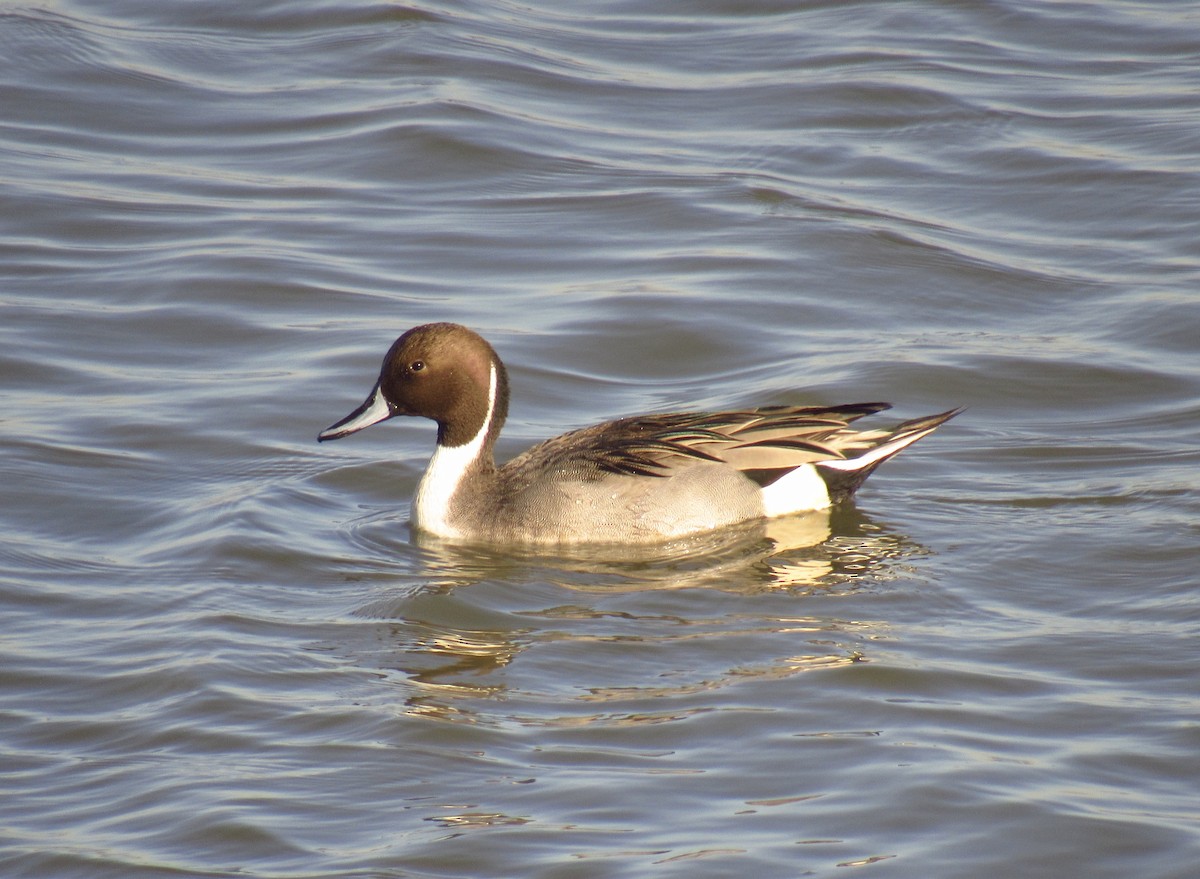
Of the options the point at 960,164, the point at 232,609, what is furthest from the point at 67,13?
the point at 232,609

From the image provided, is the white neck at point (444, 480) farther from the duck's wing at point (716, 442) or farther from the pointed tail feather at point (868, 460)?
the pointed tail feather at point (868, 460)

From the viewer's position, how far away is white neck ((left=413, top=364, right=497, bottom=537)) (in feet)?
24.4

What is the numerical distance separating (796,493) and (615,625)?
1.63 meters

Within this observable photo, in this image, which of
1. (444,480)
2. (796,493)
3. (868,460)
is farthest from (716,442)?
(444,480)

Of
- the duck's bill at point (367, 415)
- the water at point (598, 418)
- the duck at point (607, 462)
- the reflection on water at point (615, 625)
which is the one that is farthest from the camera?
the duck's bill at point (367, 415)

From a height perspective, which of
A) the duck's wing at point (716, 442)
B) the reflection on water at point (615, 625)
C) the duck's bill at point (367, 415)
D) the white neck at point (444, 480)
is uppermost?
the duck's bill at point (367, 415)

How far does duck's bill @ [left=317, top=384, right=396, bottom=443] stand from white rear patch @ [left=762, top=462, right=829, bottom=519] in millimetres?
1636

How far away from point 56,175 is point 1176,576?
812 centimetres

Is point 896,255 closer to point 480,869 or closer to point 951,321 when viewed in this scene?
point 951,321

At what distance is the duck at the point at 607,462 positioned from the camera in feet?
23.8

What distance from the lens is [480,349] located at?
303 inches

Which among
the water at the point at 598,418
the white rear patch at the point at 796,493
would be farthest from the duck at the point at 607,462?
the water at the point at 598,418

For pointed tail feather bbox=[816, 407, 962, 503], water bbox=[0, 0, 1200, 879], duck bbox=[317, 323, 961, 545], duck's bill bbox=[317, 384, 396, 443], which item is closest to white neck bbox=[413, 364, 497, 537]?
duck bbox=[317, 323, 961, 545]

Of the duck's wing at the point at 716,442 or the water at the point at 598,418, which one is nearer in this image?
the water at the point at 598,418
